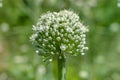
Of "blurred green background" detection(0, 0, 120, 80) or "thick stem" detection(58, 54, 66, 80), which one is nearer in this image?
"thick stem" detection(58, 54, 66, 80)

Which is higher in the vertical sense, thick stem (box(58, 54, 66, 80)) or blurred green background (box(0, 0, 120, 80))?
blurred green background (box(0, 0, 120, 80))

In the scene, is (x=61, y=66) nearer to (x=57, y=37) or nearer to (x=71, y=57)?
(x=57, y=37)

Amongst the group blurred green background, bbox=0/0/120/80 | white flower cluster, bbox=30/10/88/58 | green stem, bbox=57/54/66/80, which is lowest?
green stem, bbox=57/54/66/80

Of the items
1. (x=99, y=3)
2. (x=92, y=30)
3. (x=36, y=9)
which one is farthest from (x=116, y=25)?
(x=36, y=9)

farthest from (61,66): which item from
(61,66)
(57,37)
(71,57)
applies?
(71,57)

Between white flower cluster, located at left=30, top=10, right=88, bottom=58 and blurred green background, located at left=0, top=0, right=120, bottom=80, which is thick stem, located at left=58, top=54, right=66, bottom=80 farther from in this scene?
blurred green background, located at left=0, top=0, right=120, bottom=80

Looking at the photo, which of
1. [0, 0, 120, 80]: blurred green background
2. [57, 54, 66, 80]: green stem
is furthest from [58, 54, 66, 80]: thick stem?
[0, 0, 120, 80]: blurred green background

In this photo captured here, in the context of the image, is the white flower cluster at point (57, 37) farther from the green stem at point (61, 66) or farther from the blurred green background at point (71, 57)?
the blurred green background at point (71, 57)
